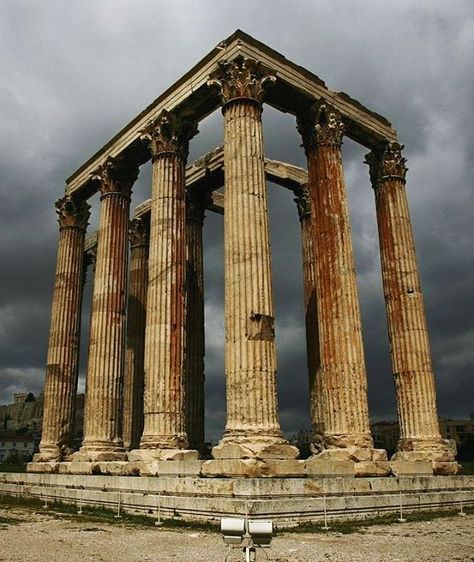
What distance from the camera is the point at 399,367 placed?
85.2 feet

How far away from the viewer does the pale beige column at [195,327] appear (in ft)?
96.7

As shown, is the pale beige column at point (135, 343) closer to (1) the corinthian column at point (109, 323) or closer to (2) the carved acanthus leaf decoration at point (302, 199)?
(1) the corinthian column at point (109, 323)

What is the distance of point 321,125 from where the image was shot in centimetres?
Result: 2534

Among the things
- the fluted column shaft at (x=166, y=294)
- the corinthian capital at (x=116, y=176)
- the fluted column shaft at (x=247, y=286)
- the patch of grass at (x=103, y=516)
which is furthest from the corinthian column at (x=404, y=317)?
the corinthian capital at (x=116, y=176)

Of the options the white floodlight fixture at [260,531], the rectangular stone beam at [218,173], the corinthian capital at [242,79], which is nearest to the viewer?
the white floodlight fixture at [260,531]

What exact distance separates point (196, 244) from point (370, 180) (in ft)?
33.3

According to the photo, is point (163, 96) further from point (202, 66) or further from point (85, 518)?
point (85, 518)

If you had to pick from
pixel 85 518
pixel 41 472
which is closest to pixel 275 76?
pixel 85 518

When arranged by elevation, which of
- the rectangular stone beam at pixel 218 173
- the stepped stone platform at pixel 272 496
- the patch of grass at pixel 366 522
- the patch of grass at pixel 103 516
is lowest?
the patch of grass at pixel 366 522

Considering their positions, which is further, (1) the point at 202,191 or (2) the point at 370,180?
(1) the point at 202,191

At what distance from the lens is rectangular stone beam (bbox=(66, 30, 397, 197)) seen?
23.3 metres

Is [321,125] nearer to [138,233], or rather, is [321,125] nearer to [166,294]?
[166,294]

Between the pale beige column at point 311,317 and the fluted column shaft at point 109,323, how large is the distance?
9369 mm

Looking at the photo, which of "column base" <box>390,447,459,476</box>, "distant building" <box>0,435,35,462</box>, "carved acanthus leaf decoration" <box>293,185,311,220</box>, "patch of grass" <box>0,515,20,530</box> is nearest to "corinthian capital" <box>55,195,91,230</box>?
"carved acanthus leaf decoration" <box>293,185,311,220</box>
